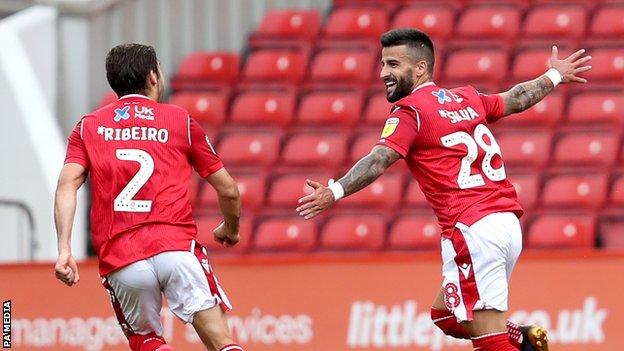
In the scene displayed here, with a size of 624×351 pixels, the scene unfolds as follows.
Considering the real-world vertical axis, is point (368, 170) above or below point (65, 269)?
above

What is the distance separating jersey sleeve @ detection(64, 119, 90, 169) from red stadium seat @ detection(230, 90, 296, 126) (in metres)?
7.64

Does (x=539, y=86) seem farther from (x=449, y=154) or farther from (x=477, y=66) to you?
(x=477, y=66)

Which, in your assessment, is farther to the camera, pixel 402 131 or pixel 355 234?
pixel 355 234

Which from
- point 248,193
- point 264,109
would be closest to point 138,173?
point 248,193

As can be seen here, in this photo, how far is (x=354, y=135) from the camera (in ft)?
48.6

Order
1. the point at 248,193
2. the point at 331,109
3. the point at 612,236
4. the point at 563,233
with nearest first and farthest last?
the point at 563,233 < the point at 612,236 < the point at 248,193 < the point at 331,109

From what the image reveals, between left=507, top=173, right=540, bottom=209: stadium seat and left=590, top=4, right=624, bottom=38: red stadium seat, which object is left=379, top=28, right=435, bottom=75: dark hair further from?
left=590, top=4, right=624, bottom=38: red stadium seat

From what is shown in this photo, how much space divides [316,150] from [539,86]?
21.0ft

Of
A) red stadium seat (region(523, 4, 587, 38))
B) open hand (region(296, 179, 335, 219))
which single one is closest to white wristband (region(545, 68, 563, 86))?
open hand (region(296, 179, 335, 219))

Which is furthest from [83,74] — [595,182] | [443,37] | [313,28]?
[595,182]

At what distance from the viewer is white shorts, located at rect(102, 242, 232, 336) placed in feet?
24.2

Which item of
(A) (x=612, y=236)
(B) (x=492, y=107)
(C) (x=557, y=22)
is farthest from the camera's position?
(C) (x=557, y=22)

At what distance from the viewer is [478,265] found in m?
Answer: 7.63

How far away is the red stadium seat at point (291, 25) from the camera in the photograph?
1590 cm
